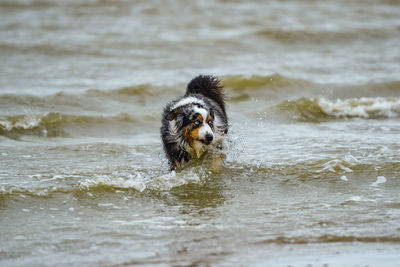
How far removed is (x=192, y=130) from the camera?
659cm

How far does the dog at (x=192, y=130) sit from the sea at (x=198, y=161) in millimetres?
226

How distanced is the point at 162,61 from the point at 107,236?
9.71 meters

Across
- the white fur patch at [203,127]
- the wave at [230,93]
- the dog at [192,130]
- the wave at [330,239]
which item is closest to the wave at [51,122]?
the wave at [230,93]

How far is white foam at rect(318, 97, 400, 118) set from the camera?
34.1ft


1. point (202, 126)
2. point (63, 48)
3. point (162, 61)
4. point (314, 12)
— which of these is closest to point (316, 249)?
point (202, 126)

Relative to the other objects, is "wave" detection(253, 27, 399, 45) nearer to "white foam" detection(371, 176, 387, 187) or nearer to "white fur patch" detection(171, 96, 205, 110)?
"white fur patch" detection(171, 96, 205, 110)

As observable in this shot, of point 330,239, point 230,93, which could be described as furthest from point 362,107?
point 330,239

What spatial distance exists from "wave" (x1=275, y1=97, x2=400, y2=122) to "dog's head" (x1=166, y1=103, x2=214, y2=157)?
383 centimetres

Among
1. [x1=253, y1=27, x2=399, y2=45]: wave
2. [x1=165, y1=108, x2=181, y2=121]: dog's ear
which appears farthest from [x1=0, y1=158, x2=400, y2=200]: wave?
[x1=253, y1=27, x2=399, y2=45]: wave

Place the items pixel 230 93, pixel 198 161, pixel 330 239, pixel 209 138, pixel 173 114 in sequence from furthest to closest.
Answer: pixel 230 93, pixel 198 161, pixel 173 114, pixel 209 138, pixel 330 239

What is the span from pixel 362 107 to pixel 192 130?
5.18 m

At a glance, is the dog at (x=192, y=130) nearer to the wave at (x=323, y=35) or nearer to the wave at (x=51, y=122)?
the wave at (x=51, y=122)

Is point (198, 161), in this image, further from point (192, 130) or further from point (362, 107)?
point (362, 107)

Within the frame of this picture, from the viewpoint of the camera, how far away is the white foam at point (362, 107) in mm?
10406
